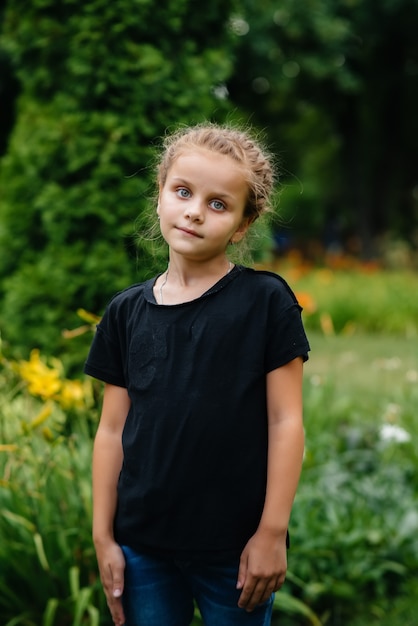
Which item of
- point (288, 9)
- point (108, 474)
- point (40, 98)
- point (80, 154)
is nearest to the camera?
point (108, 474)

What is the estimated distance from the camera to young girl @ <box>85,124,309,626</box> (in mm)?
1627

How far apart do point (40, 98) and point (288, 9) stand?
921cm

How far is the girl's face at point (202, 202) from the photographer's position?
1634mm

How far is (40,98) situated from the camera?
4.52m

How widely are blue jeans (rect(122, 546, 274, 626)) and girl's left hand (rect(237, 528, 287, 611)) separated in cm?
4

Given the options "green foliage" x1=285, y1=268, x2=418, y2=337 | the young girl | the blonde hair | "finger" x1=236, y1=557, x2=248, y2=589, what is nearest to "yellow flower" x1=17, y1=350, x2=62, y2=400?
the young girl

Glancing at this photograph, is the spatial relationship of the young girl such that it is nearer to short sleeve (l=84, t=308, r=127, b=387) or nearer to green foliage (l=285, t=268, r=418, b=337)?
short sleeve (l=84, t=308, r=127, b=387)

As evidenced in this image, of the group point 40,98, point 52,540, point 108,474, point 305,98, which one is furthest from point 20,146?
point 305,98

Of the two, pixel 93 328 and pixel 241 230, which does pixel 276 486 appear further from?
pixel 93 328

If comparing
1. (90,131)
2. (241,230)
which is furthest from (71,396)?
(90,131)

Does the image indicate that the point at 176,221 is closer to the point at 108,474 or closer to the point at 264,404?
the point at 264,404

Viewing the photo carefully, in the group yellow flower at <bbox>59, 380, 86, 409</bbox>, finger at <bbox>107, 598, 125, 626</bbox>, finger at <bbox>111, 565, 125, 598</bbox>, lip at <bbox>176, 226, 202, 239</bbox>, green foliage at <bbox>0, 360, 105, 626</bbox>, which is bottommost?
green foliage at <bbox>0, 360, 105, 626</bbox>

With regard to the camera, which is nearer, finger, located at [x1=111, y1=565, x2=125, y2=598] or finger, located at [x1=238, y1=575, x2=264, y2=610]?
finger, located at [x1=238, y1=575, x2=264, y2=610]

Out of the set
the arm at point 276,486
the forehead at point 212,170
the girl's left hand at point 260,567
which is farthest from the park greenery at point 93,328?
the girl's left hand at point 260,567
